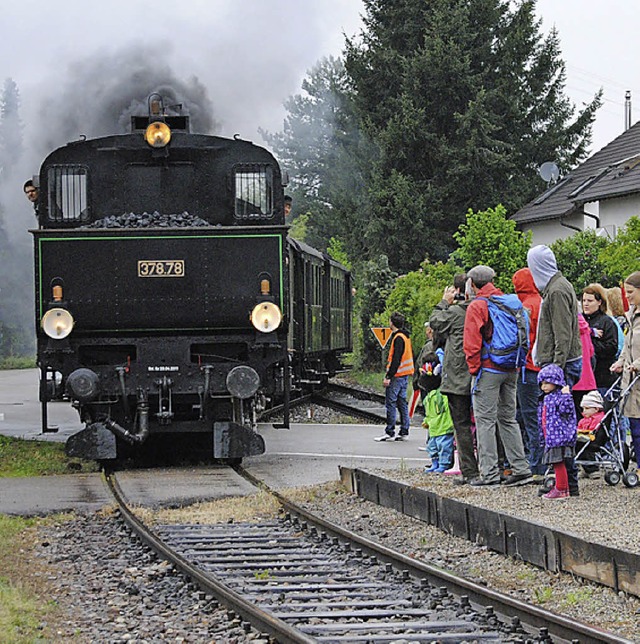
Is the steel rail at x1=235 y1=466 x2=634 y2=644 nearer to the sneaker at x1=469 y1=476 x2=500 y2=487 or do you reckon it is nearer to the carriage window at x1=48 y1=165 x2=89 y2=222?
the sneaker at x1=469 y1=476 x2=500 y2=487

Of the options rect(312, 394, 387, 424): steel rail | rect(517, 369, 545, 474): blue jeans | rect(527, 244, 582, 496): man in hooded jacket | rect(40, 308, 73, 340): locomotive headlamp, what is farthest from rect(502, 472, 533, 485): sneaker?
rect(312, 394, 387, 424): steel rail

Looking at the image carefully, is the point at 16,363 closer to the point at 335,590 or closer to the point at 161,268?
the point at 161,268

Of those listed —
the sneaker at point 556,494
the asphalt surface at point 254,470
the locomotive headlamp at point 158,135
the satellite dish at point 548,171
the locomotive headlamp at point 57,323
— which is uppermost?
the satellite dish at point 548,171

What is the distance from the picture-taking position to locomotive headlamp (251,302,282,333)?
13562mm

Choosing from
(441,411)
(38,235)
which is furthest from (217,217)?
(441,411)

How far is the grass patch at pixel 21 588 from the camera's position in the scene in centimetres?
651

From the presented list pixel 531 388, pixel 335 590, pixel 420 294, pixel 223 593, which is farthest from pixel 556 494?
pixel 420 294

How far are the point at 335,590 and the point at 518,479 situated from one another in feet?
11.7

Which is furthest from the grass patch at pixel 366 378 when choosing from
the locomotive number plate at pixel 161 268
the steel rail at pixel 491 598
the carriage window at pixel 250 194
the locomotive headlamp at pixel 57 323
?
the steel rail at pixel 491 598

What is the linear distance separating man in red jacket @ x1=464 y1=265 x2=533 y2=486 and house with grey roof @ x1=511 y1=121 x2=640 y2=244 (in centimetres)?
2077

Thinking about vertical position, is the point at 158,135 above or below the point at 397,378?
above

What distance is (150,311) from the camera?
13.7m

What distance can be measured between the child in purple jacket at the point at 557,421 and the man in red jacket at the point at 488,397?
2.76ft

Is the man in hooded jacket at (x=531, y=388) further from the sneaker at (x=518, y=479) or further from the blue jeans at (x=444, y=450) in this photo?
the blue jeans at (x=444, y=450)
